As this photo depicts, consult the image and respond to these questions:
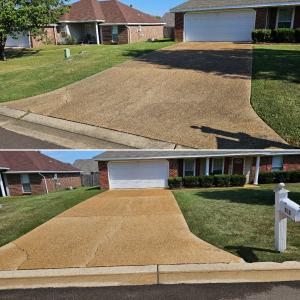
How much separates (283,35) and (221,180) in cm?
1616

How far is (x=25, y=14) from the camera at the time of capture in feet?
63.8

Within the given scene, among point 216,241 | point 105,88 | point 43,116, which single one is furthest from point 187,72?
point 216,241

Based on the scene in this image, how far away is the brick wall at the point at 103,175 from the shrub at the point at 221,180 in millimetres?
2564

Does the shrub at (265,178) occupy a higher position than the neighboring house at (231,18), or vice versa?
the neighboring house at (231,18)

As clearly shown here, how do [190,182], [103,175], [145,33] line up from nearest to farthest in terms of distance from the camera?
1. [190,182]
2. [103,175]
3. [145,33]

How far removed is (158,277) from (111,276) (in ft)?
2.11

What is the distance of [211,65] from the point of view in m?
13.8

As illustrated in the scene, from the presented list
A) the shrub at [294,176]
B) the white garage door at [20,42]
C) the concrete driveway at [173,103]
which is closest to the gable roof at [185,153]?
the concrete driveway at [173,103]

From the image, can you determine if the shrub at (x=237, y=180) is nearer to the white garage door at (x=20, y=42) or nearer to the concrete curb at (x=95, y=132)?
the concrete curb at (x=95, y=132)

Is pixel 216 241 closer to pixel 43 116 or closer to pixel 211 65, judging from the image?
pixel 43 116

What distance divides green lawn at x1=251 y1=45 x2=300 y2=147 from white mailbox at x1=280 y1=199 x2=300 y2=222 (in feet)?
5.43

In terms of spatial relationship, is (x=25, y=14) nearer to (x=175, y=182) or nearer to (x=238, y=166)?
(x=175, y=182)

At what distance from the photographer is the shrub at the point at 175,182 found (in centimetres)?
898

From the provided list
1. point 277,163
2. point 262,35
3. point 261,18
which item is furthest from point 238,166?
point 261,18
